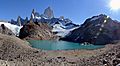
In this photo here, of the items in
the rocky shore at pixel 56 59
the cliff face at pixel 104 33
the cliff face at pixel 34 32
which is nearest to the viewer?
the rocky shore at pixel 56 59

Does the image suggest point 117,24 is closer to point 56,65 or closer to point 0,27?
point 0,27

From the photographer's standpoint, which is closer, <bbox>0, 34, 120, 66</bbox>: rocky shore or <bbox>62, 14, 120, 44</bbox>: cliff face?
<bbox>0, 34, 120, 66</bbox>: rocky shore

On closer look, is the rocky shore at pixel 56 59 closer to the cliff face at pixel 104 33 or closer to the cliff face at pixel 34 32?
the cliff face at pixel 34 32

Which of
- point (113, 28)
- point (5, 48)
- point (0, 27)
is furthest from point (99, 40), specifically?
point (5, 48)

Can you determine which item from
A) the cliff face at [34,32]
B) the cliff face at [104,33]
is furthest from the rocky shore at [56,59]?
the cliff face at [104,33]

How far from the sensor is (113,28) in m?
185

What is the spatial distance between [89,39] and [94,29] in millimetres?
16453

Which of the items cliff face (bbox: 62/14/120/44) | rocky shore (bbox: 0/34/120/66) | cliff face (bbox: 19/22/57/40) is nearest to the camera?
rocky shore (bbox: 0/34/120/66)

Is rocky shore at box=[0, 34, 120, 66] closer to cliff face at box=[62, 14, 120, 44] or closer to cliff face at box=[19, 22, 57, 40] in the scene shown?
cliff face at box=[19, 22, 57, 40]

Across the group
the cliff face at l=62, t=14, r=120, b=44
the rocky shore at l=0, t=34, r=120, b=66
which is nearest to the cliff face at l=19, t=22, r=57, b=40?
the cliff face at l=62, t=14, r=120, b=44

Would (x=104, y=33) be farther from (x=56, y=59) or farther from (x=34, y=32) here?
(x=56, y=59)

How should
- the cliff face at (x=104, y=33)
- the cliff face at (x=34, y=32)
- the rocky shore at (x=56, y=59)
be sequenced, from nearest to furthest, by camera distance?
the rocky shore at (x=56, y=59), the cliff face at (x=34, y=32), the cliff face at (x=104, y=33)

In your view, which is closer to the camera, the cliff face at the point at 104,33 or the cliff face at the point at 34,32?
the cliff face at the point at 34,32

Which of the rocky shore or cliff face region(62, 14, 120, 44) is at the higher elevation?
cliff face region(62, 14, 120, 44)
